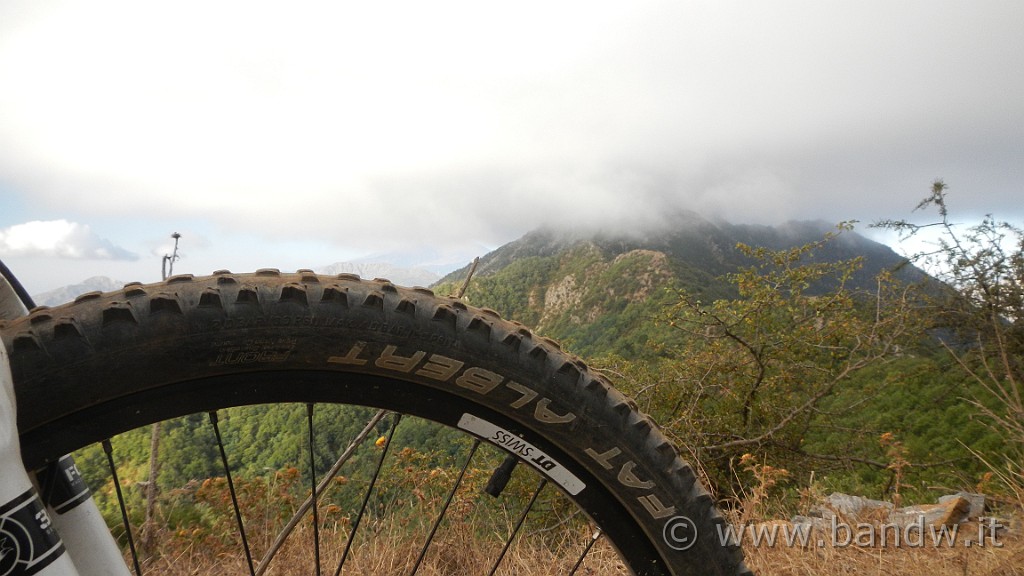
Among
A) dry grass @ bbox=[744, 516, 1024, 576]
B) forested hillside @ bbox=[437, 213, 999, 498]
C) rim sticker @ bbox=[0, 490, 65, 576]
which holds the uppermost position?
forested hillside @ bbox=[437, 213, 999, 498]

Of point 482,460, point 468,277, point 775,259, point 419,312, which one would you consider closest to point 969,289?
point 775,259

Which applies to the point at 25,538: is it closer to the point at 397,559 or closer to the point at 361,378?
the point at 361,378

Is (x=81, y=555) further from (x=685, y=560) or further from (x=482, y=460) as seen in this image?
(x=482, y=460)

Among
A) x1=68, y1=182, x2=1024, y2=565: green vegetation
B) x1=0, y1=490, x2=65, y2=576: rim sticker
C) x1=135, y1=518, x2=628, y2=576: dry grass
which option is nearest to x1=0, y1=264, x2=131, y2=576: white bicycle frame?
x1=0, y1=490, x2=65, y2=576: rim sticker

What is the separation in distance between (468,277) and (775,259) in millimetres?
8956
